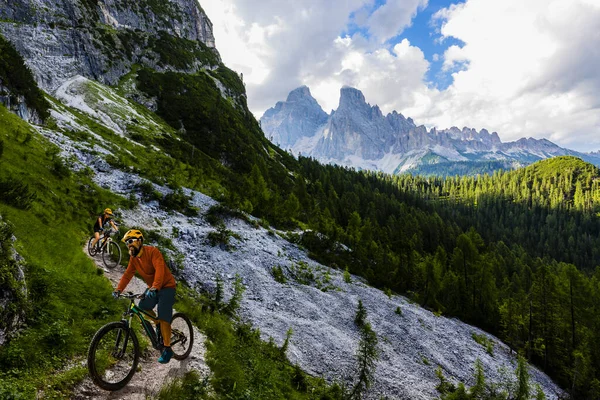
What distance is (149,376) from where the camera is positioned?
29.7ft

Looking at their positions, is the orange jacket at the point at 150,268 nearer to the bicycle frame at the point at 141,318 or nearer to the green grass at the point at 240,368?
the bicycle frame at the point at 141,318

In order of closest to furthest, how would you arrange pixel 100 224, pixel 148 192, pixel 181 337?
pixel 181 337, pixel 100 224, pixel 148 192

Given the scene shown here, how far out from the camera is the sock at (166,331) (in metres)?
9.12

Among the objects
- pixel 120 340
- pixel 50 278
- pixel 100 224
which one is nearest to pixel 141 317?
pixel 120 340

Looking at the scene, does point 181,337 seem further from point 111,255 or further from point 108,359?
point 111,255

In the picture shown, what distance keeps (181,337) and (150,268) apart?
296cm

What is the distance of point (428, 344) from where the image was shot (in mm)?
28734

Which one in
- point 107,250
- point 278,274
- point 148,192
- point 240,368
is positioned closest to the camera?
point 240,368

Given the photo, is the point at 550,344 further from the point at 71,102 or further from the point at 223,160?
the point at 71,102

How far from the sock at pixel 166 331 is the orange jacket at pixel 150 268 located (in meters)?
1.18

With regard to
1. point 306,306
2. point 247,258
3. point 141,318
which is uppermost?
point 247,258

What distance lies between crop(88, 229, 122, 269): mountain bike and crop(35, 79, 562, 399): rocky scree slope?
5428 millimetres

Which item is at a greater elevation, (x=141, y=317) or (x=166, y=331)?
(x=141, y=317)

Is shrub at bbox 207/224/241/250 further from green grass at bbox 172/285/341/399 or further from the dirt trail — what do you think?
the dirt trail
